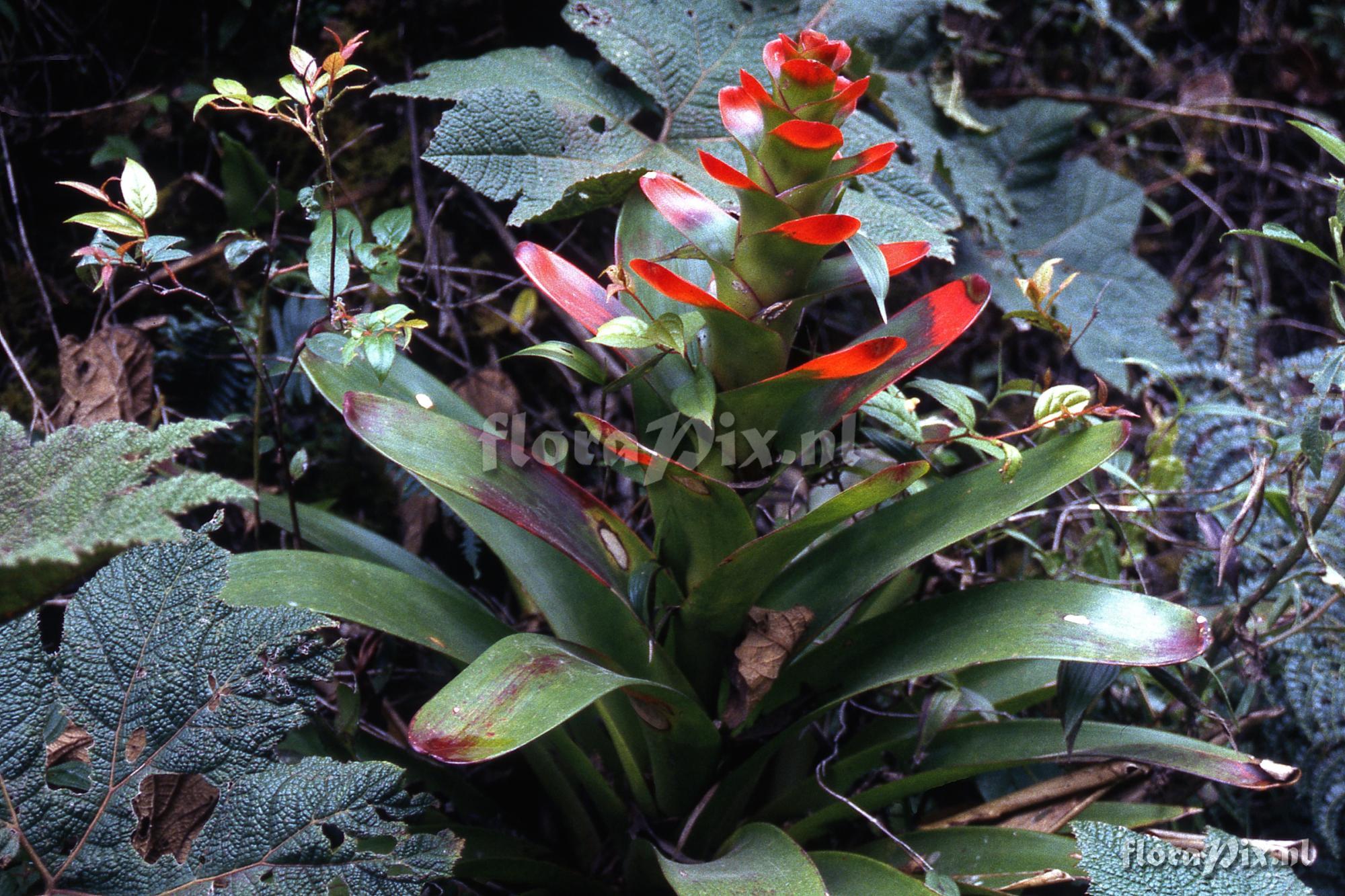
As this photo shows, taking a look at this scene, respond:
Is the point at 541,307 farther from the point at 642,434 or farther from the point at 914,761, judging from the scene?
the point at 914,761

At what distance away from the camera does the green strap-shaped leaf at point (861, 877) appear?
88cm

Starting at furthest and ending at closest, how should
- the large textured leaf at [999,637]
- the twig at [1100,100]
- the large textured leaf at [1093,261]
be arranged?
the twig at [1100,100] < the large textured leaf at [1093,261] < the large textured leaf at [999,637]

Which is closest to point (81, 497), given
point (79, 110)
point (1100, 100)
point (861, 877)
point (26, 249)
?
point (861, 877)

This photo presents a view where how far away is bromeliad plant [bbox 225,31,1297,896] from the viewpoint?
2.85 feet

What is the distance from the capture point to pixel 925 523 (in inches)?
39.8

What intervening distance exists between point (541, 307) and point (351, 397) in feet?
2.90

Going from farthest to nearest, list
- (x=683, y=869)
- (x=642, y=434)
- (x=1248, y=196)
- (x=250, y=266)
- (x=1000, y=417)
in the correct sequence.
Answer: (x=1248, y=196)
(x=1000, y=417)
(x=250, y=266)
(x=642, y=434)
(x=683, y=869)

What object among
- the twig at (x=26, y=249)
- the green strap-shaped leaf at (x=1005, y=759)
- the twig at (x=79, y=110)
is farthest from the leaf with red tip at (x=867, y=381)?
the twig at (x=79, y=110)

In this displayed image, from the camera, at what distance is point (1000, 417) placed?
2039 mm

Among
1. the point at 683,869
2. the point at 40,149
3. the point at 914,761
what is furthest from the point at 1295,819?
the point at 40,149

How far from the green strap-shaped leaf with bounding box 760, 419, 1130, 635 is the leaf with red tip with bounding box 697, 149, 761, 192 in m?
0.29

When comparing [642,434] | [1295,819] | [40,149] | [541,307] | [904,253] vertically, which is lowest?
[1295,819]

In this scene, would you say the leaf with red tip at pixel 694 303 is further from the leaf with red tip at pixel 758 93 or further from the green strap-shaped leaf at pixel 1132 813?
the green strap-shaped leaf at pixel 1132 813

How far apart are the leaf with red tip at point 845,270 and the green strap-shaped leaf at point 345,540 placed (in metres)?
0.62
